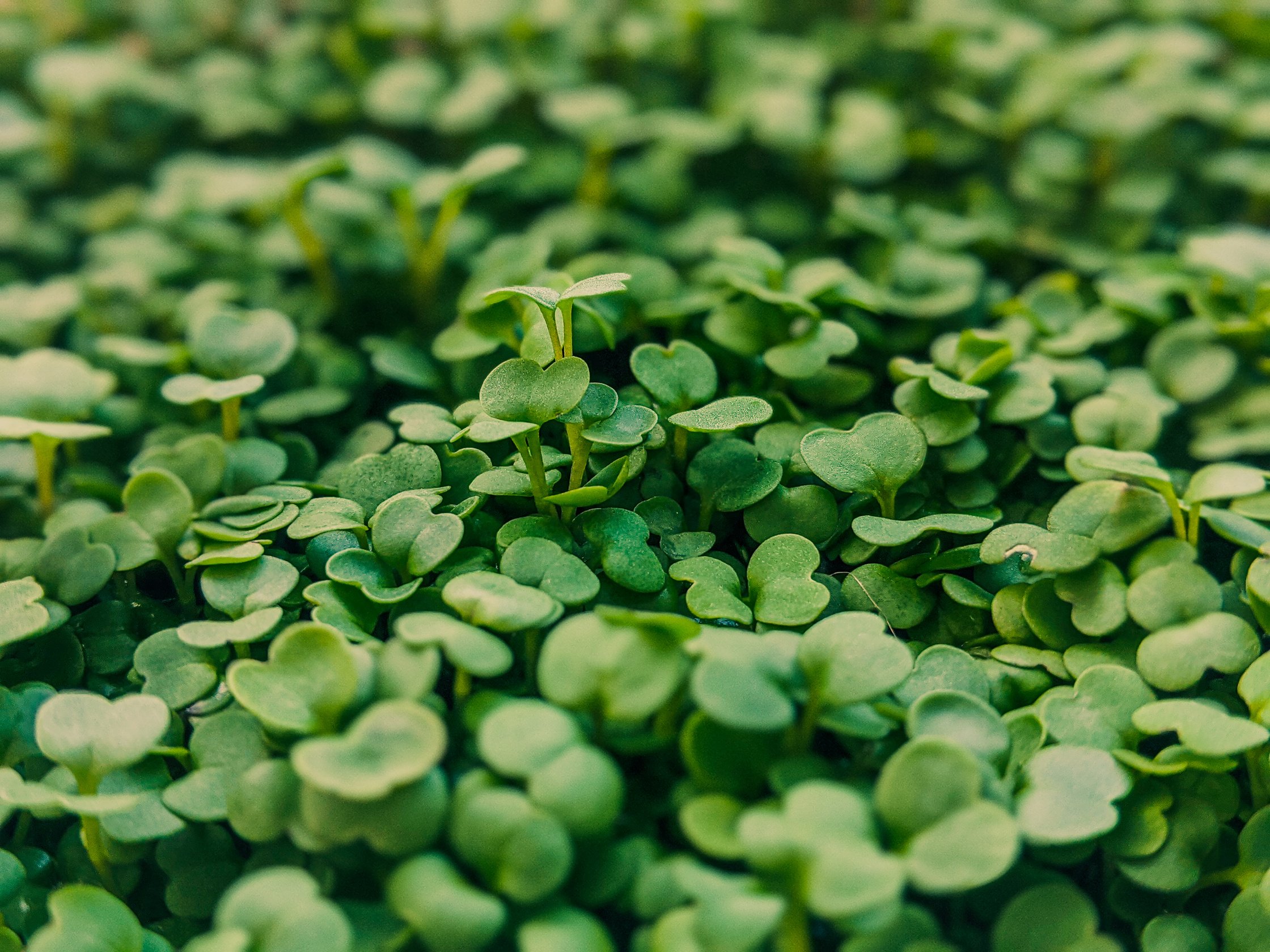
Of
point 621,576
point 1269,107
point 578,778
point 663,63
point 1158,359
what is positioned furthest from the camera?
point 663,63

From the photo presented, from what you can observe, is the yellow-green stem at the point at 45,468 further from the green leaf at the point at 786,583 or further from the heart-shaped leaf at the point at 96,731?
the green leaf at the point at 786,583

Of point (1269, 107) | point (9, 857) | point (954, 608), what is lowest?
point (9, 857)

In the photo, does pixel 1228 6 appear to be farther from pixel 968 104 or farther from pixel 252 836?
pixel 252 836

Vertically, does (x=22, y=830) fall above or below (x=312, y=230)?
below

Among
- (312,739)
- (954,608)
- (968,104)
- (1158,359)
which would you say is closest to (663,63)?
(968,104)

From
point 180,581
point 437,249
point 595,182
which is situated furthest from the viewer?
point 595,182

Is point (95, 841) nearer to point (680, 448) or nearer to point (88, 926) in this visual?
point (88, 926)

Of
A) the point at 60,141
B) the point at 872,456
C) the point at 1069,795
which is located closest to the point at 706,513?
the point at 872,456
